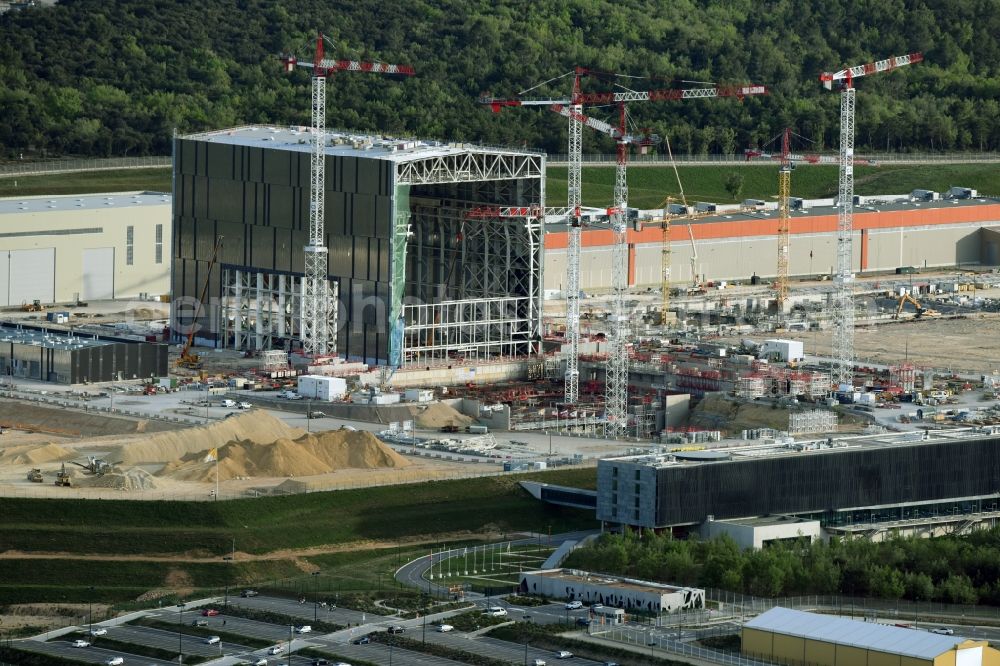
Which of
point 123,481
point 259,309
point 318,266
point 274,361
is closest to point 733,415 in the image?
point 318,266

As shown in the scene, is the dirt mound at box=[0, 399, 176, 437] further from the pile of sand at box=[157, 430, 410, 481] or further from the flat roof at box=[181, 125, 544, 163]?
the flat roof at box=[181, 125, 544, 163]

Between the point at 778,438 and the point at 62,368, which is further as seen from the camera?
the point at 62,368

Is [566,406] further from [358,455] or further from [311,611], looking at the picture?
[311,611]

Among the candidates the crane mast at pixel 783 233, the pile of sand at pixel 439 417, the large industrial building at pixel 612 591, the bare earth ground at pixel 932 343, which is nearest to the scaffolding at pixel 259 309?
the pile of sand at pixel 439 417

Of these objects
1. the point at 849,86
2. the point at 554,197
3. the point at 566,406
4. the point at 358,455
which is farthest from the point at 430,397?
the point at 554,197

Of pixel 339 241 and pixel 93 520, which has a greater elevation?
pixel 339 241

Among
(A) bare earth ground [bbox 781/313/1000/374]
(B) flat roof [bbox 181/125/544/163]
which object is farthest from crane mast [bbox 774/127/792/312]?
A: (B) flat roof [bbox 181/125/544/163]

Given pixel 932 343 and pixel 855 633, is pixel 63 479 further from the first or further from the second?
pixel 932 343
